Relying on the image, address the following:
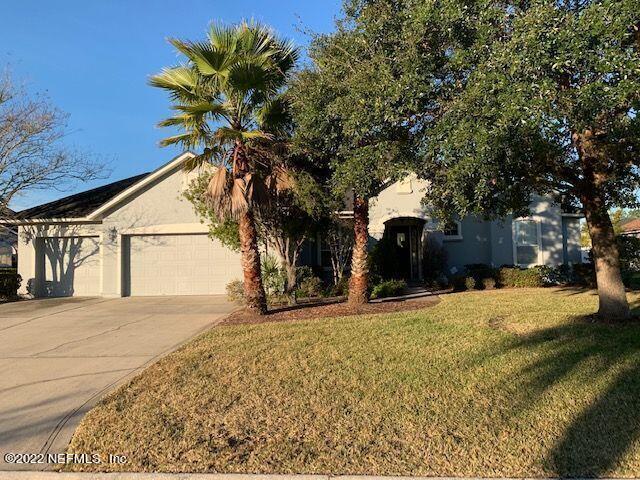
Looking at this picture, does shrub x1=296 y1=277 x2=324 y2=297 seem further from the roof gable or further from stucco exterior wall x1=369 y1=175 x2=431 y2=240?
the roof gable

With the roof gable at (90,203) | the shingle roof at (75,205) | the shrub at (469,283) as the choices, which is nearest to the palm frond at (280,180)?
the roof gable at (90,203)

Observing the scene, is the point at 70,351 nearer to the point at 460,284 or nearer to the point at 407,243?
the point at 460,284

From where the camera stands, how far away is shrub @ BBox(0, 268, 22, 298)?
55.7 ft

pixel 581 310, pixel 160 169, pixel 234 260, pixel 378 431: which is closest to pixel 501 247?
pixel 581 310

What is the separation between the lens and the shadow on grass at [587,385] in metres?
3.96

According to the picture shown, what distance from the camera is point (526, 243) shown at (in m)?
18.8

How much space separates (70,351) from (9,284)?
36.0 feet

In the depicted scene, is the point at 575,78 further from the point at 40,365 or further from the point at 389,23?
the point at 40,365

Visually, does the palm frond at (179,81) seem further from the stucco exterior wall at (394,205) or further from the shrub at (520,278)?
the shrub at (520,278)

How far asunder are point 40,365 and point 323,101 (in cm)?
608

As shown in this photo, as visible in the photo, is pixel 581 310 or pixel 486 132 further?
pixel 581 310

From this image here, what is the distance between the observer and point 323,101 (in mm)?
7820

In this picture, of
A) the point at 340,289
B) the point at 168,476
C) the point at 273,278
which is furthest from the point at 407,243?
the point at 168,476

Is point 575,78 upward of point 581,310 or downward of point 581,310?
upward
